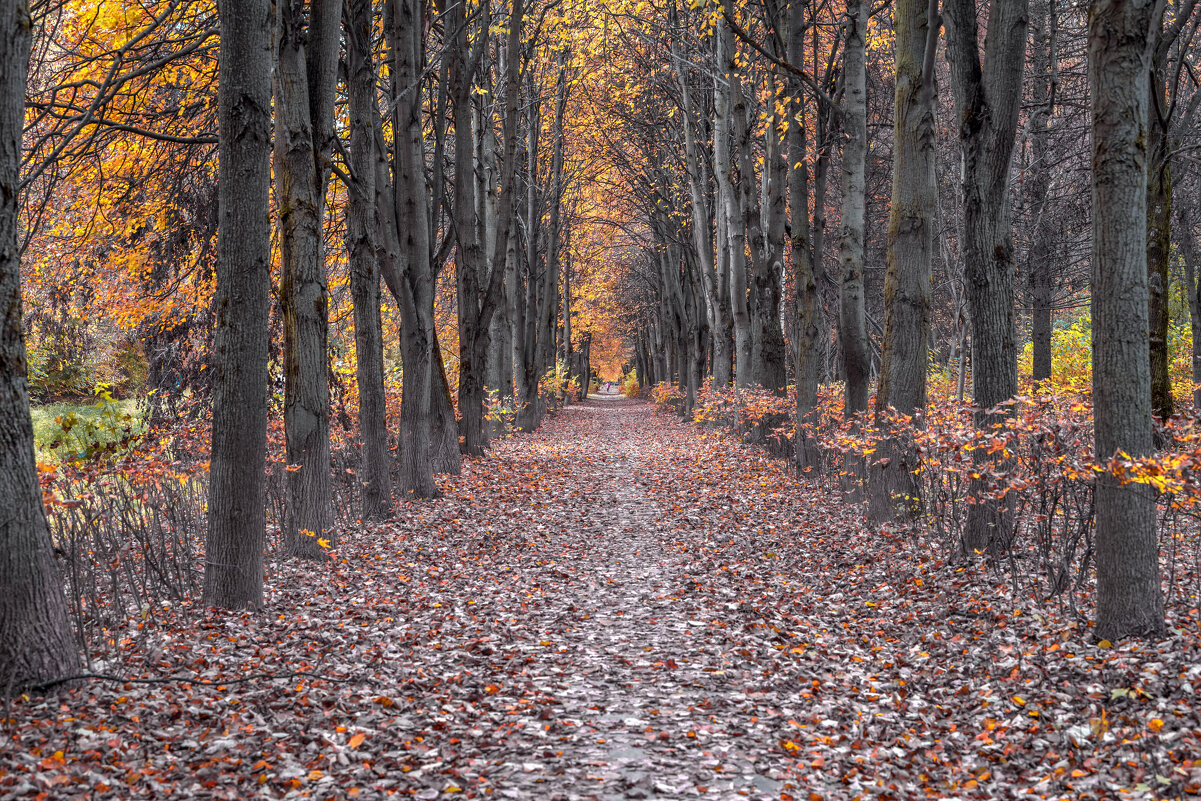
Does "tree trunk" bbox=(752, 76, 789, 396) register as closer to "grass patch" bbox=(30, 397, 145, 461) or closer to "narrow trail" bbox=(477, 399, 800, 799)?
"narrow trail" bbox=(477, 399, 800, 799)

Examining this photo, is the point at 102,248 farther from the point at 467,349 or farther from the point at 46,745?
the point at 46,745

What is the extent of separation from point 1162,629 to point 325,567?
22.1 ft

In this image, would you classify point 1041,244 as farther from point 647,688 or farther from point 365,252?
point 647,688

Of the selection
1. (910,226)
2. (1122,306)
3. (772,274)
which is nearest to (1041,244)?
(772,274)

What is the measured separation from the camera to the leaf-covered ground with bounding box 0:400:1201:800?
3578mm

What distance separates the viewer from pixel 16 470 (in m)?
3.83

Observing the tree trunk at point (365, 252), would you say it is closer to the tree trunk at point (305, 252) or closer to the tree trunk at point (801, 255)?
the tree trunk at point (305, 252)

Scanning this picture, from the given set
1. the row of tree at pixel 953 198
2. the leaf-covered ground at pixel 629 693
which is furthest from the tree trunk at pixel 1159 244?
the leaf-covered ground at pixel 629 693

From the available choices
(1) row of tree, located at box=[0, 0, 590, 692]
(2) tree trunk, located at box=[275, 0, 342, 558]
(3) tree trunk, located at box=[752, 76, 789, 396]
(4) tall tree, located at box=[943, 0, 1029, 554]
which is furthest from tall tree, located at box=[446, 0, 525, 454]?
(4) tall tree, located at box=[943, 0, 1029, 554]

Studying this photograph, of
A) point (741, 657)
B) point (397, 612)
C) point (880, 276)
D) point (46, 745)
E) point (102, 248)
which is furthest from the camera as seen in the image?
point (880, 276)

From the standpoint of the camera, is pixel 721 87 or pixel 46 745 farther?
pixel 721 87

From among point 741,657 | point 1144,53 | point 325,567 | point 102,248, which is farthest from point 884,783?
point 102,248

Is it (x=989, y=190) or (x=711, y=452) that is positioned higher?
(x=989, y=190)

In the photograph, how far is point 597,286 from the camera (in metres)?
A: 38.7
